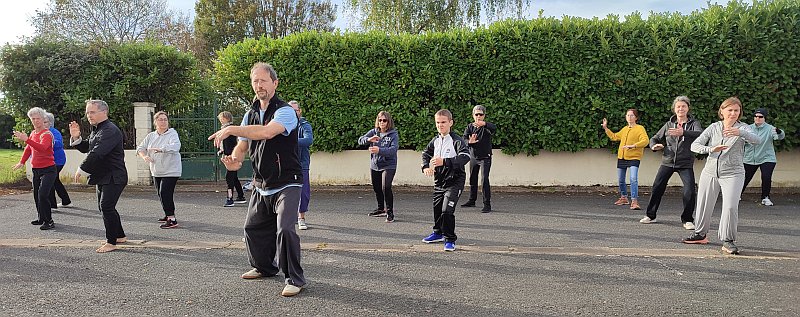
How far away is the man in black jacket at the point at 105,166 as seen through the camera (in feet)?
21.2

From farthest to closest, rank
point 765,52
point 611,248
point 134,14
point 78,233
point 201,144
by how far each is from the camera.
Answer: point 134,14 < point 201,144 < point 765,52 < point 78,233 < point 611,248

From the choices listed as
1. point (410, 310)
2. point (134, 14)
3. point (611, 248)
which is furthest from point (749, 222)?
point (134, 14)

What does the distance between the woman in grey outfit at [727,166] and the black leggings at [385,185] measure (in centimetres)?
394

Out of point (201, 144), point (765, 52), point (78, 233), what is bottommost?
point (78, 233)

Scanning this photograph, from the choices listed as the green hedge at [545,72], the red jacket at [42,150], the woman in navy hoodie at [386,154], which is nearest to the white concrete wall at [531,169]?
the green hedge at [545,72]

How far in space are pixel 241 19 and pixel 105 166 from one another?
28.5m

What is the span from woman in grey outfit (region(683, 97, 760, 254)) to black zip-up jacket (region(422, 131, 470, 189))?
2.65 meters

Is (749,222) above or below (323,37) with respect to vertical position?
below

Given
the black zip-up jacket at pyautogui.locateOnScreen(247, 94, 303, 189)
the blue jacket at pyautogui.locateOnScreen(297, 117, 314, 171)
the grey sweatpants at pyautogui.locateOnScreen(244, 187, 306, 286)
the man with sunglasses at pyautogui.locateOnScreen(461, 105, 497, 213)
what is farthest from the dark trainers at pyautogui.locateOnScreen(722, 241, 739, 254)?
the blue jacket at pyautogui.locateOnScreen(297, 117, 314, 171)

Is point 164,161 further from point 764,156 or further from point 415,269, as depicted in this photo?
point 764,156

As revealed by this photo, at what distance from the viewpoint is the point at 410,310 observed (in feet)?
14.3

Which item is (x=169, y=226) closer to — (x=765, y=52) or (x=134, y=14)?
(x=765, y=52)

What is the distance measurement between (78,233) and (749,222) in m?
9.17

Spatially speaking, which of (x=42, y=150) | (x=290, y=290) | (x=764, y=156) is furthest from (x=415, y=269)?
(x=764, y=156)
